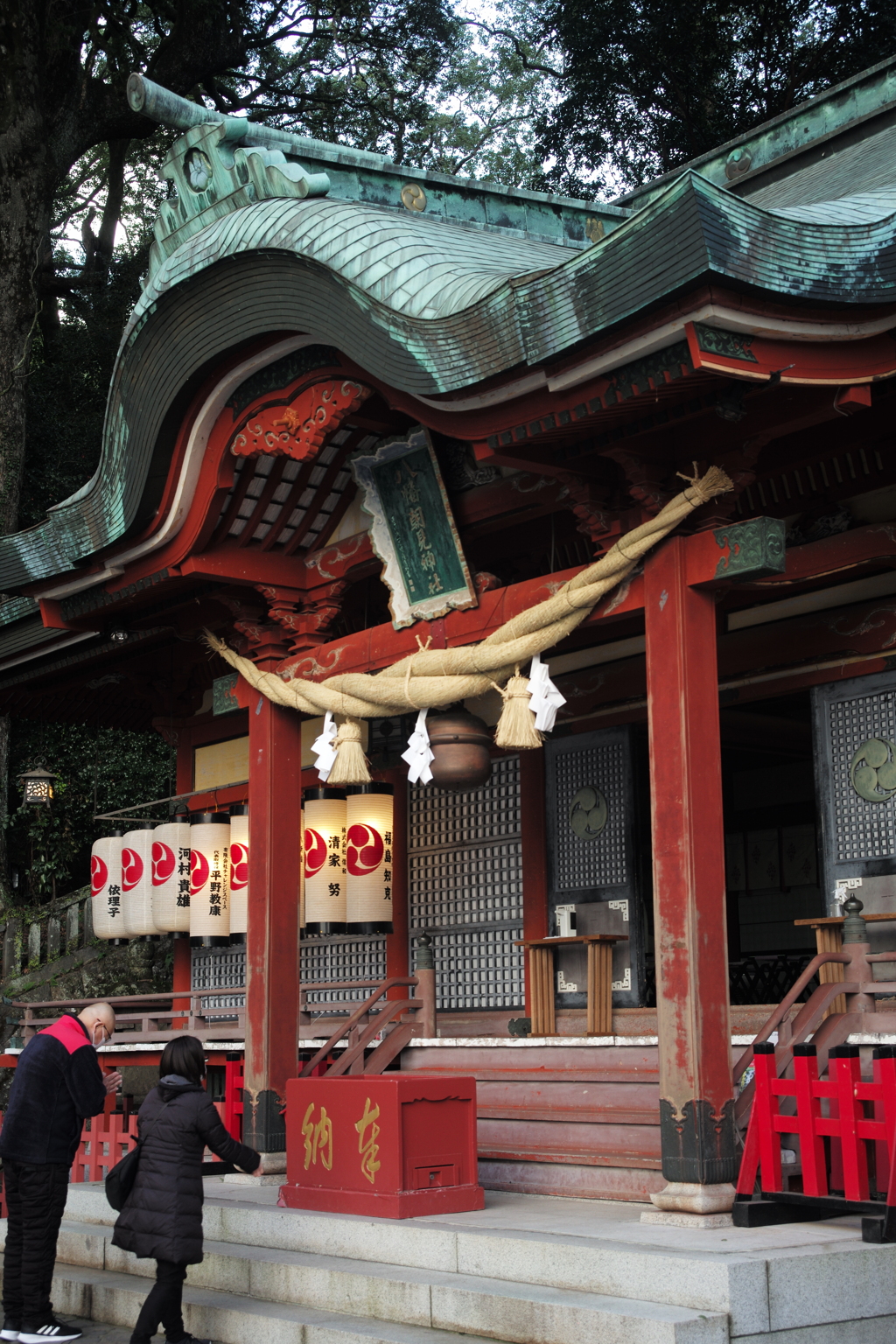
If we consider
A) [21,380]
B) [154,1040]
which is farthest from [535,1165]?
[21,380]

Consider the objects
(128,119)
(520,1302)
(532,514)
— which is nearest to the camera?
(520,1302)

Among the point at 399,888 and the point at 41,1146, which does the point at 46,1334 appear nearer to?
the point at 41,1146

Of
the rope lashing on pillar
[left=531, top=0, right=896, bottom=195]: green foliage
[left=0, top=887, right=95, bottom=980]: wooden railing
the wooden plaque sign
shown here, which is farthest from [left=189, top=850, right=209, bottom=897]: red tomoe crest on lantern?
[left=531, top=0, right=896, bottom=195]: green foliage

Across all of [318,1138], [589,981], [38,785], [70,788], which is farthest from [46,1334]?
[70,788]

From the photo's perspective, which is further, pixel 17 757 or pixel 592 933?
pixel 17 757

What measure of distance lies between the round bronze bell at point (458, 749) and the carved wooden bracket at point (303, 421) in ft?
5.86

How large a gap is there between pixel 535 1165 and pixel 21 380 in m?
14.6

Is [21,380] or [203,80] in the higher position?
[203,80]

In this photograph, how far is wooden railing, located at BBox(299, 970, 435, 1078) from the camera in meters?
8.30

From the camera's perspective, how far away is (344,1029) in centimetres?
839

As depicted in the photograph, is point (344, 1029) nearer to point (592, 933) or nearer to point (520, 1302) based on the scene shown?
point (592, 933)

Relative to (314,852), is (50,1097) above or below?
below

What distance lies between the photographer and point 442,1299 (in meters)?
5.21

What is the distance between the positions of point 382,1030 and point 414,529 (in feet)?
11.2
